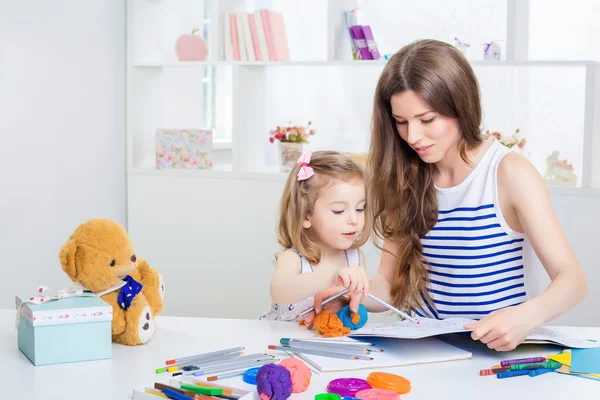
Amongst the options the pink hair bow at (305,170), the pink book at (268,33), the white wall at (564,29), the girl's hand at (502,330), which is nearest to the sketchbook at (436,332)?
the girl's hand at (502,330)

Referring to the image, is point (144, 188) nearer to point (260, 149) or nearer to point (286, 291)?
point (260, 149)

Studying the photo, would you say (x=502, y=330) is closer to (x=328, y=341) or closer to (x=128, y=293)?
(x=328, y=341)

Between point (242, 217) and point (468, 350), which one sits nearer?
point (468, 350)

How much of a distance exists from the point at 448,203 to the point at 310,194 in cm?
31

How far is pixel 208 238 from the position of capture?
3322 mm

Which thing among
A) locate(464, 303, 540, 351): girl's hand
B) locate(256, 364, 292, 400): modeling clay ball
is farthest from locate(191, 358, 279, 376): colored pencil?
locate(464, 303, 540, 351): girl's hand

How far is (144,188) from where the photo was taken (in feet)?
11.2

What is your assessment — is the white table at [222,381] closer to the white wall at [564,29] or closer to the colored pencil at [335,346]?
the colored pencil at [335,346]

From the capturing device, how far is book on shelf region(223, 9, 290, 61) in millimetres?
3250

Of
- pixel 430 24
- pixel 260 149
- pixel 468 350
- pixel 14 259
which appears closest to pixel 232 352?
pixel 468 350

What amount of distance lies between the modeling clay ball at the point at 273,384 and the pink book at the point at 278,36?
2365mm

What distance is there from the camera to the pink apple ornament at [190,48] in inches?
134

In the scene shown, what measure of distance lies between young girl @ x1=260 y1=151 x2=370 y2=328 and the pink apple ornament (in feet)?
5.75

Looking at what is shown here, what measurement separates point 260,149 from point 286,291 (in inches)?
70.7
